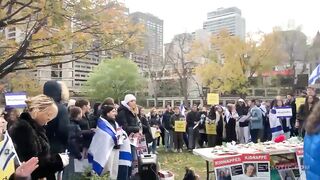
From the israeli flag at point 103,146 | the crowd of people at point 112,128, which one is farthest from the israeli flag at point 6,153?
the israeli flag at point 103,146

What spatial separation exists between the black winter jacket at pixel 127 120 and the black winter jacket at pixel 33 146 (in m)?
3.66

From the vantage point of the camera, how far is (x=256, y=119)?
45.0 ft

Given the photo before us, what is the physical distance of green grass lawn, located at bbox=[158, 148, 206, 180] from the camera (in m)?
9.36

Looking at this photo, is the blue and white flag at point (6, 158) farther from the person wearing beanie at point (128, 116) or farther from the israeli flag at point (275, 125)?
the israeli flag at point (275, 125)

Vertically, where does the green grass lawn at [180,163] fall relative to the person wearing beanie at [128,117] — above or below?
below

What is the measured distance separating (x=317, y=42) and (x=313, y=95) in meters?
46.2

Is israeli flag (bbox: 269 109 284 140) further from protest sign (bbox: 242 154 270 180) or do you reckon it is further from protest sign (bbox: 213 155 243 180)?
protest sign (bbox: 213 155 243 180)

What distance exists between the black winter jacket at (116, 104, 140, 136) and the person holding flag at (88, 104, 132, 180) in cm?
78

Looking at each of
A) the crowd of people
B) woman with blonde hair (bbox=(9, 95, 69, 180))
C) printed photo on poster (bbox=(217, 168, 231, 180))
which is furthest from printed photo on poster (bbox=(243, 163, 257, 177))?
woman with blonde hair (bbox=(9, 95, 69, 180))

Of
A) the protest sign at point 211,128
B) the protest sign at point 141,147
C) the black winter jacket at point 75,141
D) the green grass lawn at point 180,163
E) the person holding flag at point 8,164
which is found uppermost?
the person holding flag at point 8,164

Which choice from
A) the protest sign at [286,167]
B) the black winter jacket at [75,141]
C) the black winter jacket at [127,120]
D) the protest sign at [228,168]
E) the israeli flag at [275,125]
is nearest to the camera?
the protest sign at [228,168]

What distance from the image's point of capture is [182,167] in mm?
10250

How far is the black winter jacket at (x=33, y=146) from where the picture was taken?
3.44 metres

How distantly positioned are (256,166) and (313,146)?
148 inches
